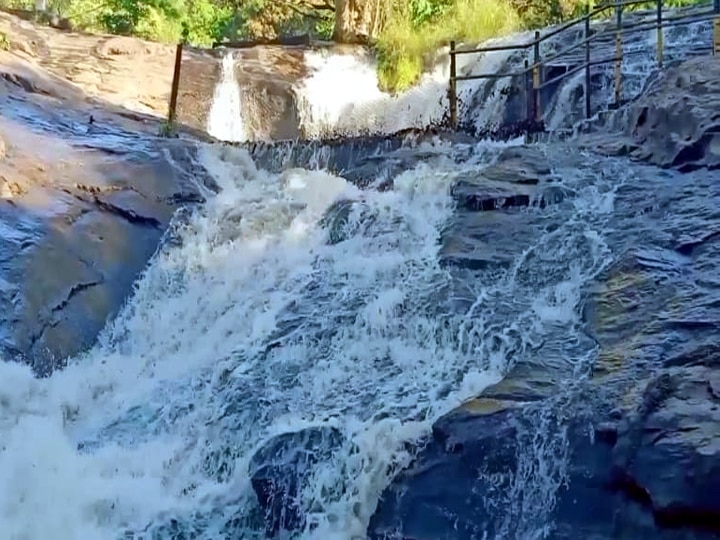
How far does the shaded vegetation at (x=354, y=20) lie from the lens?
1798cm

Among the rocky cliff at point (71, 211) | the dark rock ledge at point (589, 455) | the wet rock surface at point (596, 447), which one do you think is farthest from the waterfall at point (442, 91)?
the dark rock ledge at point (589, 455)

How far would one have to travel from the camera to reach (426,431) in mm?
6414

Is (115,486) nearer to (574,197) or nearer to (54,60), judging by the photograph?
(574,197)

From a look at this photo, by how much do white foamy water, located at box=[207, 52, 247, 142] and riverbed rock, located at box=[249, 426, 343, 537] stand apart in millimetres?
10490

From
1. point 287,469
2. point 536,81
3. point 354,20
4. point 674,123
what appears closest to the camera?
point 287,469

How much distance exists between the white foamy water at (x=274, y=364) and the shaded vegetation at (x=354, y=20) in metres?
7.38

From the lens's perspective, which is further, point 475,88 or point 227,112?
point 227,112

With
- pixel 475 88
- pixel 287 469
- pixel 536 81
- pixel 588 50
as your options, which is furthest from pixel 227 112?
pixel 287 469

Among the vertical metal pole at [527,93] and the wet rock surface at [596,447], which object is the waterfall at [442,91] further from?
the wet rock surface at [596,447]

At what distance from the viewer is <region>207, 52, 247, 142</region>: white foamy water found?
16734 mm

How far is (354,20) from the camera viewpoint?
20.0 m

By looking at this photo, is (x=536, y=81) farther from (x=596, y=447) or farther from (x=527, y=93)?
(x=596, y=447)

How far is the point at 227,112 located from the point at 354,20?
4.29 m

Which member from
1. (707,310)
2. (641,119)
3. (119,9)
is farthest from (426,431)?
(119,9)
